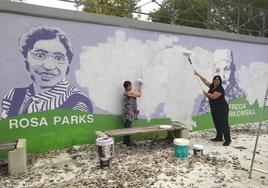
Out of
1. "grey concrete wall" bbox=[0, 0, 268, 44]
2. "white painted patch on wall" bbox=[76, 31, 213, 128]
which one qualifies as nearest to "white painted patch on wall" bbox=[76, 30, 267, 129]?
"white painted patch on wall" bbox=[76, 31, 213, 128]

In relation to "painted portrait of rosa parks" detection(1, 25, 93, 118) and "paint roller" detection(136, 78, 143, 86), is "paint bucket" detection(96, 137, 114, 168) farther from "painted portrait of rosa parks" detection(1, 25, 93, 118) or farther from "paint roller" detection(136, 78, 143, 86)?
"paint roller" detection(136, 78, 143, 86)

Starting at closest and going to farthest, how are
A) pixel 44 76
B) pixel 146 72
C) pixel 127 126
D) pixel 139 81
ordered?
pixel 44 76 < pixel 127 126 < pixel 139 81 < pixel 146 72

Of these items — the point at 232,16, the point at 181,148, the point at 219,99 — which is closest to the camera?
the point at 181,148

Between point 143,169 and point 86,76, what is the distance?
2373mm

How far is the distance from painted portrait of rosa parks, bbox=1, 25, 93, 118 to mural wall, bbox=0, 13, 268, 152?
0.02 metres

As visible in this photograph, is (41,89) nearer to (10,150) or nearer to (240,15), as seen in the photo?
(10,150)

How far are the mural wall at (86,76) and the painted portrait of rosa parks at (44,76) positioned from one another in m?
0.02

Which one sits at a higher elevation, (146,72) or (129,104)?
(146,72)

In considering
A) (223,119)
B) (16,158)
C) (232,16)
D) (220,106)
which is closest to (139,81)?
(220,106)

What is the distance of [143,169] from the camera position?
17.6ft

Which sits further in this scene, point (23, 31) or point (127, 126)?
point (127, 126)

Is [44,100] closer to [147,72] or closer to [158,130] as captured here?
[158,130]

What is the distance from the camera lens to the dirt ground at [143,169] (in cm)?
484

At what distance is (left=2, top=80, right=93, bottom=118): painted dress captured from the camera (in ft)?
18.9
